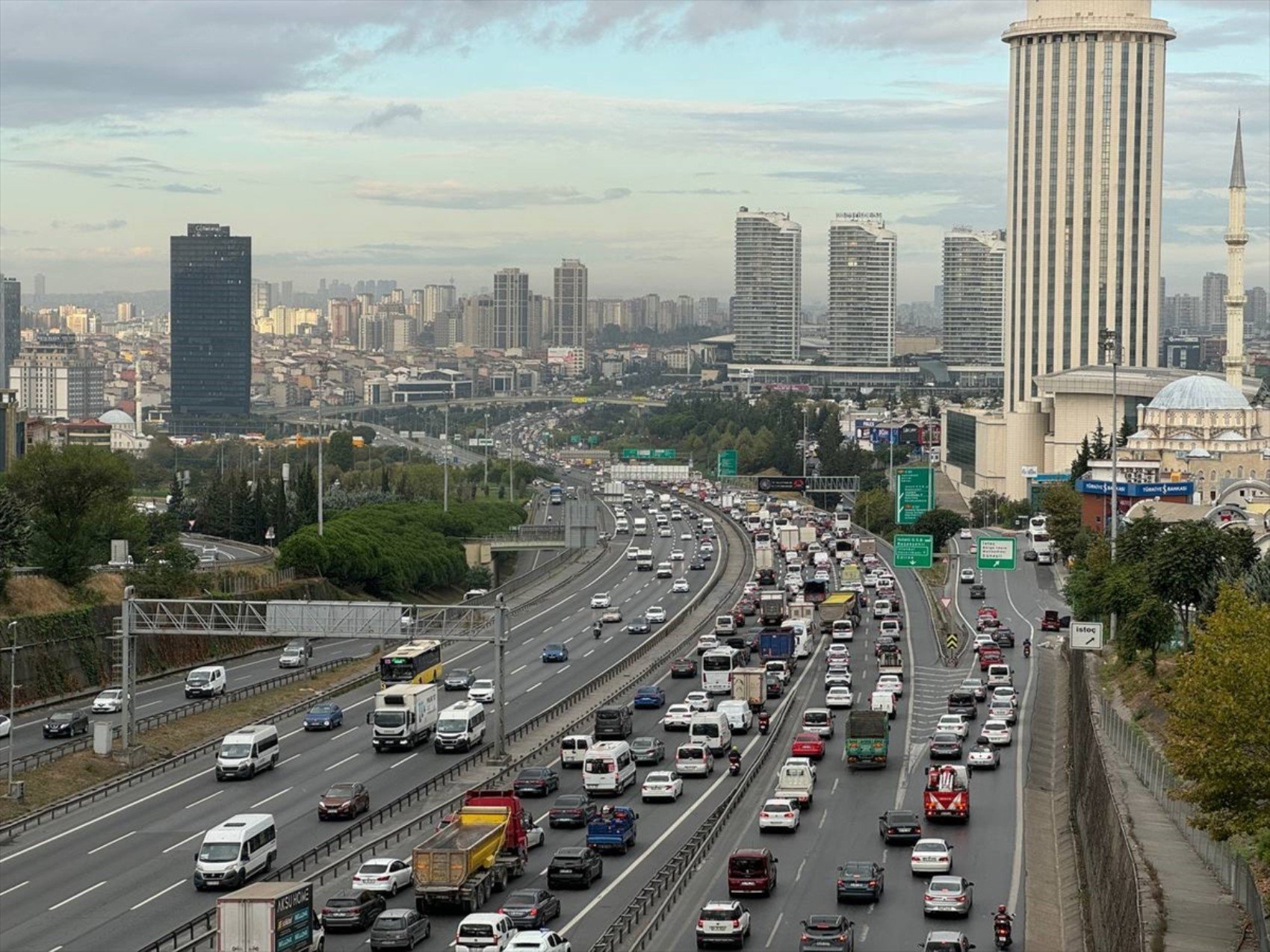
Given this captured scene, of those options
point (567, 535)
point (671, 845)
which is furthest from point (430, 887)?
point (567, 535)

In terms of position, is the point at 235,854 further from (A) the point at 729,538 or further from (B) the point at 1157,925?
(A) the point at 729,538

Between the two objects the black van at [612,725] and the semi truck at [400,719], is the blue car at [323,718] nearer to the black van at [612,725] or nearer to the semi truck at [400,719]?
the semi truck at [400,719]

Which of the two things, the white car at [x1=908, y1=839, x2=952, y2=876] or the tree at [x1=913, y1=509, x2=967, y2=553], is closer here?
the white car at [x1=908, y1=839, x2=952, y2=876]

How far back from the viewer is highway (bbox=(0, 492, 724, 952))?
125 ft

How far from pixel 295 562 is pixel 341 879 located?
6081cm

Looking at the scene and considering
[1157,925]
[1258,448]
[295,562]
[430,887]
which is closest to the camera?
[1157,925]

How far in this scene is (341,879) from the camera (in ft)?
134

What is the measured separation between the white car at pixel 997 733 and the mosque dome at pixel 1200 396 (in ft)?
294

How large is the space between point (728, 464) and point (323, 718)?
5168 inches

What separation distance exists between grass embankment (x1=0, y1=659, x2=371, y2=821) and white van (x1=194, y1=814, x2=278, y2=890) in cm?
903

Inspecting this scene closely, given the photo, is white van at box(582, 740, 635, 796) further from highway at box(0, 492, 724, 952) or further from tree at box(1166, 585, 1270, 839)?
tree at box(1166, 585, 1270, 839)

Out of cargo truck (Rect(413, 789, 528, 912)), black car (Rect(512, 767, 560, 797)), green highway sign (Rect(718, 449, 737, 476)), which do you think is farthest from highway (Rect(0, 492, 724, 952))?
green highway sign (Rect(718, 449, 737, 476))

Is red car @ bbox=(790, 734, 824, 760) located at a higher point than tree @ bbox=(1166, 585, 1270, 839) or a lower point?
lower

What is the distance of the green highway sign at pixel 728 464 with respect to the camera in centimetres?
19262
